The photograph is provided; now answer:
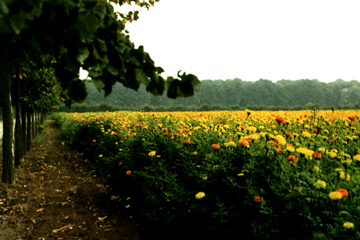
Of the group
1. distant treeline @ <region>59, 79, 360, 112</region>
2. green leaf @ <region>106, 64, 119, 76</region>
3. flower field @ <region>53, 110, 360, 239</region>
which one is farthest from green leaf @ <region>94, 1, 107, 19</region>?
distant treeline @ <region>59, 79, 360, 112</region>

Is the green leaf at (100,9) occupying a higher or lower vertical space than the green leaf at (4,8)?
higher

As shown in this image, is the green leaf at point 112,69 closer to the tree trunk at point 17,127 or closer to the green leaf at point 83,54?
the green leaf at point 83,54

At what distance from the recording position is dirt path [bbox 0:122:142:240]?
431cm

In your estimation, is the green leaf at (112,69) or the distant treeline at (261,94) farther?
the distant treeline at (261,94)

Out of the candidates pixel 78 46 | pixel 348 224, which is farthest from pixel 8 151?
pixel 348 224

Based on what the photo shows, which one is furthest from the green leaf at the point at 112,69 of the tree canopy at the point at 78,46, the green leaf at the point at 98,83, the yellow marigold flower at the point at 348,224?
the yellow marigold flower at the point at 348,224

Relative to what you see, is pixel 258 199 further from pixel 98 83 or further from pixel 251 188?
pixel 98 83

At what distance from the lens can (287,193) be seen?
2.39 metres

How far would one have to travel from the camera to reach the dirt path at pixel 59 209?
4309 mm

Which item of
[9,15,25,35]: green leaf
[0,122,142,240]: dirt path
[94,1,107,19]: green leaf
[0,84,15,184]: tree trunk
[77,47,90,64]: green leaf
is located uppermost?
[94,1,107,19]: green leaf

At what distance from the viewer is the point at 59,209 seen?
5.31 meters

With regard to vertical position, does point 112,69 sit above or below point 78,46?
below

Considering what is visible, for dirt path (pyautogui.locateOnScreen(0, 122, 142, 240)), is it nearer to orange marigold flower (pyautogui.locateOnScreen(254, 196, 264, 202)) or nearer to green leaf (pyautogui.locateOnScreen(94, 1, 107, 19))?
orange marigold flower (pyautogui.locateOnScreen(254, 196, 264, 202))

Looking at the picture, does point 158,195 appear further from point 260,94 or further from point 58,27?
point 260,94
